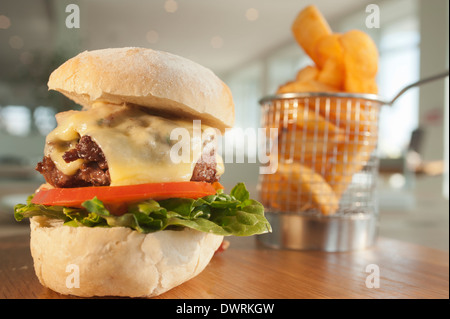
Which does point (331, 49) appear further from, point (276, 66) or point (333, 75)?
point (276, 66)

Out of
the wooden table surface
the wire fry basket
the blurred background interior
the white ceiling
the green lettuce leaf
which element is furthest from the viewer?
the blurred background interior

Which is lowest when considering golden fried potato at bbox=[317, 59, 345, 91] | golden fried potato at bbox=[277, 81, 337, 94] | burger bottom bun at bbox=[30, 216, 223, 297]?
burger bottom bun at bbox=[30, 216, 223, 297]

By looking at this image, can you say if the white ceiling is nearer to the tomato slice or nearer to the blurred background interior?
the blurred background interior

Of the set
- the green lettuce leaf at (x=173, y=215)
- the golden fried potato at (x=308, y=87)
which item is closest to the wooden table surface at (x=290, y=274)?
the green lettuce leaf at (x=173, y=215)

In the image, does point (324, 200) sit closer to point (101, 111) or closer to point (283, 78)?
point (101, 111)

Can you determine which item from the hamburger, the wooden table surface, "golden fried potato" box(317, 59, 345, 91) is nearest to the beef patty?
the hamburger

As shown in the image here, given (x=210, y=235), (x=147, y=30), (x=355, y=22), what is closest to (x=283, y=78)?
(x=355, y=22)

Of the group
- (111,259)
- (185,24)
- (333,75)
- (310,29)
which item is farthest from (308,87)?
(185,24)

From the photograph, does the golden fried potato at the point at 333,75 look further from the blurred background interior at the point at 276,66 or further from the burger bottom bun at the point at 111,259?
the burger bottom bun at the point at 111,259
